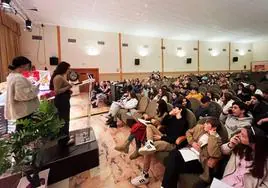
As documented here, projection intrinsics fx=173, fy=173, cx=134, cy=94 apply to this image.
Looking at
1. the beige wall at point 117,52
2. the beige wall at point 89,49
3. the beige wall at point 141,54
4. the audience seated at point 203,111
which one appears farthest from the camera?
the beige wall at point 141,54

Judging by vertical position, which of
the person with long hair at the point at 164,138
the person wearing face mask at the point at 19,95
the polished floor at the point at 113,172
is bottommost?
the polished floor at the point at 113,172

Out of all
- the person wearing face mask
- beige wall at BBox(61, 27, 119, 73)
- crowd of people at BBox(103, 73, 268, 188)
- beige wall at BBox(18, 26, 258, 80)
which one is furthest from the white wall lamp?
the person wearing face mask

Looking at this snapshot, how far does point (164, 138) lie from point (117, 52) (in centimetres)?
1012

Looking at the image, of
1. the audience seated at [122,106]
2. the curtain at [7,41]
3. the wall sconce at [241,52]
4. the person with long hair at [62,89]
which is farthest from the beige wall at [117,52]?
the person with long hair at [62,89]

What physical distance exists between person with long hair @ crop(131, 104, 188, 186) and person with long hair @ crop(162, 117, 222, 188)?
39 cm

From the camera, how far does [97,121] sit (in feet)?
17.6

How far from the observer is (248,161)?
1.53m

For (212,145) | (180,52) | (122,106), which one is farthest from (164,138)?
(180,52)

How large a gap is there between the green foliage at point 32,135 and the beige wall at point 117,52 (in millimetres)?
9155

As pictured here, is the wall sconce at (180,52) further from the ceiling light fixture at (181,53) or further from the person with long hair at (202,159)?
the person with long hair at (202,159)

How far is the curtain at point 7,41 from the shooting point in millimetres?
6832

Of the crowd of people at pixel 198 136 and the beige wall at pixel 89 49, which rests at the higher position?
the beige wall at pixel 89 49

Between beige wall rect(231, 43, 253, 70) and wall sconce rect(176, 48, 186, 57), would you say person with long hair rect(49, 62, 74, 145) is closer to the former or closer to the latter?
wall sconce rect(176, 48, 186, 57)

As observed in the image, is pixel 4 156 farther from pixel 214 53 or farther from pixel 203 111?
pixel 214 53
